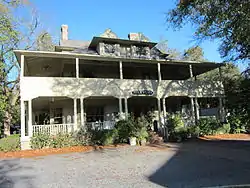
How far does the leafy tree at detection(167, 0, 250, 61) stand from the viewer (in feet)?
29.8

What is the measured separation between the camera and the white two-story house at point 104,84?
14.9m

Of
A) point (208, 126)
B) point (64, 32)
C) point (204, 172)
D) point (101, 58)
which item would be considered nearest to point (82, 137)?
point (101, 58)

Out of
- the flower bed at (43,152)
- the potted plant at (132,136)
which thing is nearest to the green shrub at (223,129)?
the potted plant at (132,136)

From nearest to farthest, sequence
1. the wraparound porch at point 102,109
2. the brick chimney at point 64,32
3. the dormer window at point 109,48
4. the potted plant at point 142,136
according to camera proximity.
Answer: the potted plant at point 142,136 → the wraparound porch at point 102,109 → the dormer window at point 109,48 → the brick chimney at point 64,32

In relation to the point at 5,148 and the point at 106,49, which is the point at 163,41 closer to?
the point at 106,49

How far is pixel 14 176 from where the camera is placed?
7.12 m


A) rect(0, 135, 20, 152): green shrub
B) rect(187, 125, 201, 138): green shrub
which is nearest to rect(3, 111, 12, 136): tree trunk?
rect(0, 135, 20, 152): green shrub

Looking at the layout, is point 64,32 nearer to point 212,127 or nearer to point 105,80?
point 105,80

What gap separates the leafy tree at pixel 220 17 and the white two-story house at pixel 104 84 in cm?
494

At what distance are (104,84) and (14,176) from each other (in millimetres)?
9777

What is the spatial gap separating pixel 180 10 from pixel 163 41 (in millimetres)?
28473

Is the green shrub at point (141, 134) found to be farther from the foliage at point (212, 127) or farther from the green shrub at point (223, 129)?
the green shrub at point (223, 129)

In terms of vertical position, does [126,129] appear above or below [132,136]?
above

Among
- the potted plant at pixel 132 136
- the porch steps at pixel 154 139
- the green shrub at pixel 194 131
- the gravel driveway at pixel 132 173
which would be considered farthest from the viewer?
the green shrub at pixel 194 131
